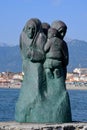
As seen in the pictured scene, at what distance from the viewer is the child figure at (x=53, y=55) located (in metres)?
11.0

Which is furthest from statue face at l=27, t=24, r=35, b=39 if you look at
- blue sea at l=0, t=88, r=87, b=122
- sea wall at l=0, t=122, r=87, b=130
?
blue sea at l=0, t=88, r=87, b=122

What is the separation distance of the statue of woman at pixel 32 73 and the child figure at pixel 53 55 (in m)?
0.11

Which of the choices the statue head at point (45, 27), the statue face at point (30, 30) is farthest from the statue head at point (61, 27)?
the statue face at point (30, 30)

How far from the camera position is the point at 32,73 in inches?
440

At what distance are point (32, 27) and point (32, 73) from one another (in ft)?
2.70

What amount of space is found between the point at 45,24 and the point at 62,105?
1.67m

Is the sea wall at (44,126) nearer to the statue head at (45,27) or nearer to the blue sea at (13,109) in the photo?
the statue head at (45,27)

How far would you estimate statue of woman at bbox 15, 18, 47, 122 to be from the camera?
36.0 feet

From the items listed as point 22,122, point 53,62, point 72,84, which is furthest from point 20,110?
point 72,84

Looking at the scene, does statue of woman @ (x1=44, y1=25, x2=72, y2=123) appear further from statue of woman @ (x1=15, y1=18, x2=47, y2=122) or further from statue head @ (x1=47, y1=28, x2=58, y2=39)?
statue of woman @ (x1=15, y1=18, x2=47, y2=122)

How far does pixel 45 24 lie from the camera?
11.7 metres

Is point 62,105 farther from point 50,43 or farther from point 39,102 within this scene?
point 50,43

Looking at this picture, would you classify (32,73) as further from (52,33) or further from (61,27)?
(61,27)

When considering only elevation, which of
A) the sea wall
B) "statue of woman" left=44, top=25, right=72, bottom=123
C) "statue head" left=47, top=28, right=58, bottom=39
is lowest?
the sea wall
